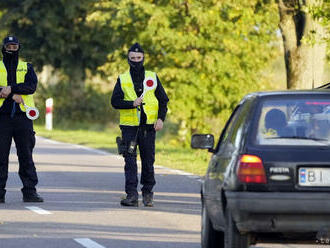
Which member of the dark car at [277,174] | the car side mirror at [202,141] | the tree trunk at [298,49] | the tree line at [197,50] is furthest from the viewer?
the tree line at [197,50]

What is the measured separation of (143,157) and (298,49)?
10.3 meters

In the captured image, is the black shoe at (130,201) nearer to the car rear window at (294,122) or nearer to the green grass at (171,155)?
the car rear window at (294,122)

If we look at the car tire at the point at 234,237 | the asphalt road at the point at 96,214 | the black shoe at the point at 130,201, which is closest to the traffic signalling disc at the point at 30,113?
the asphalt road at the point at 96,214

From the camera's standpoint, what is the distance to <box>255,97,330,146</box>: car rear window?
8375mm

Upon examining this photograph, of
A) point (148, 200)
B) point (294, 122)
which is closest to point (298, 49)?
point (148, 200)

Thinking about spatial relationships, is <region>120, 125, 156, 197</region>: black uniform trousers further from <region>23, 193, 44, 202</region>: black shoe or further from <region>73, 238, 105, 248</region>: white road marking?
<region>73, 238, 105, 248</region>: white road marking

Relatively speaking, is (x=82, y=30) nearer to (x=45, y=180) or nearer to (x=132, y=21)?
(x=132, y=21)

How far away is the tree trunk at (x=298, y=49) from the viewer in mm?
23219

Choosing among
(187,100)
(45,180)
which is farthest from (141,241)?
(187,100)

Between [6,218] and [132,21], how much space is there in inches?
786

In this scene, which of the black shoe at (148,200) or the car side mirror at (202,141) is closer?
the car side mirror at (202,141)

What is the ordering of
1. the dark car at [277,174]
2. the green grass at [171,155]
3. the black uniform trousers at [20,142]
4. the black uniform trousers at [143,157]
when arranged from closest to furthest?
the dark car at [277,174], the black uniform trousers at [143,157], the black uniform trousers at [20,142], the green grass at [171,155]

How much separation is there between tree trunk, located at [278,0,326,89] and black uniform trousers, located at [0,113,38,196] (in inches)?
391

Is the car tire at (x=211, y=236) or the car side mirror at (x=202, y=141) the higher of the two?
the car side mirror at (x=202, y=141)
